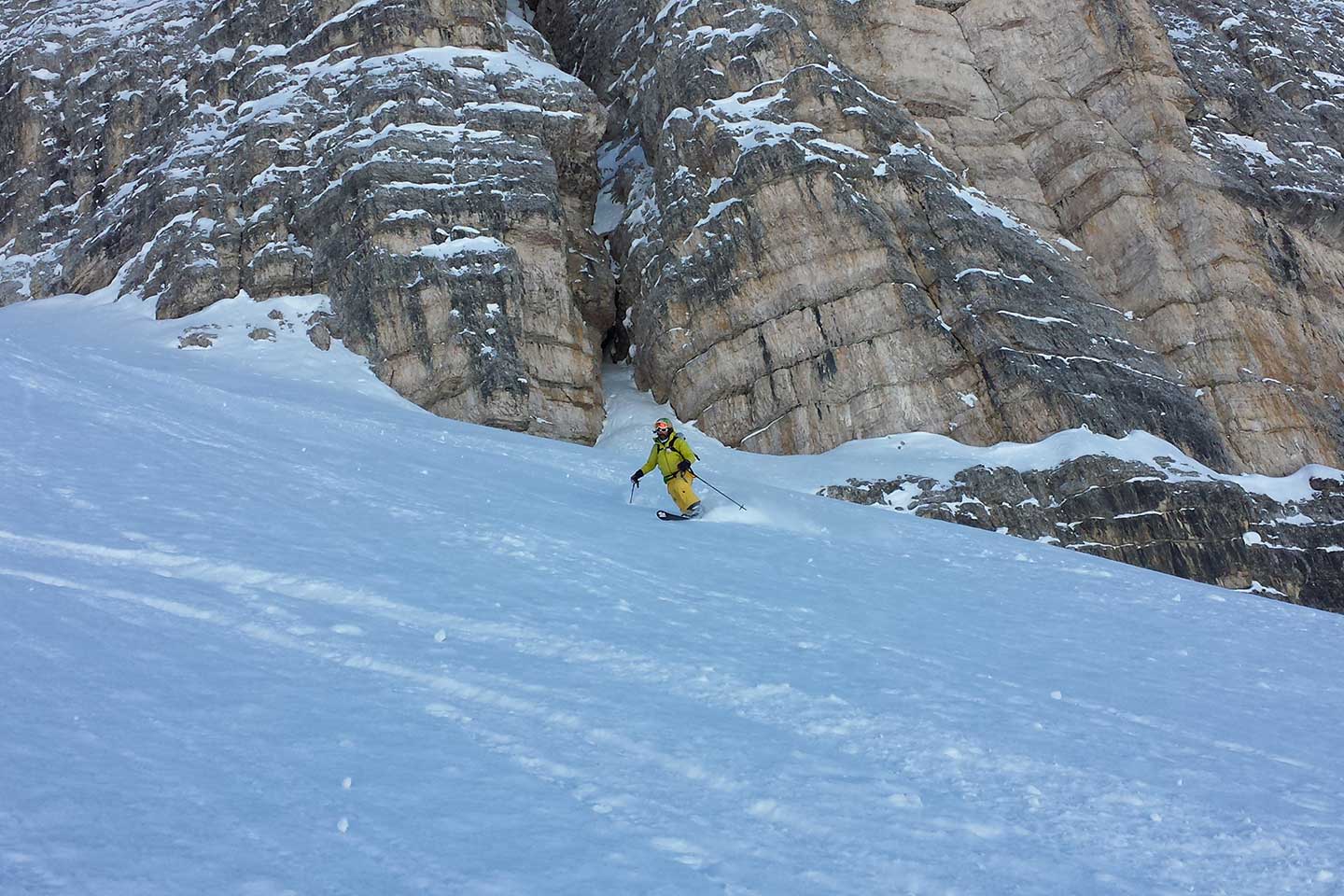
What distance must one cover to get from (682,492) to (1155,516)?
16.5m

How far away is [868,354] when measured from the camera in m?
30.6

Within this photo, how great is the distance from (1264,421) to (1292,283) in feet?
20.0

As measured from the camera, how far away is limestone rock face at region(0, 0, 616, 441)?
31609mm

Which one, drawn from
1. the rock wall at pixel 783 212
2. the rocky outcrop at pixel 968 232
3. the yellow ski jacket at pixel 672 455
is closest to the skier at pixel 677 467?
the yellow ski jacket at pixel 672 455

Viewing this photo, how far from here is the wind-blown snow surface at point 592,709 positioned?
4.24 meters

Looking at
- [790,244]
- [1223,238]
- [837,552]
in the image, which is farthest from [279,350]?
[1223,238]

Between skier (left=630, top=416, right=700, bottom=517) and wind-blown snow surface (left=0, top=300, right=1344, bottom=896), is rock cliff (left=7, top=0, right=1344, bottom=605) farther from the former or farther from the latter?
wind-blown snow surface (left=0, top=300, right=1344, bottom=896)

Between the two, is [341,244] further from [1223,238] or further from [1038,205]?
[1223,238]

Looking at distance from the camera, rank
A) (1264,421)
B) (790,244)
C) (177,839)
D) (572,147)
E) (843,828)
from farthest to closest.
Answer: (572,147), (790,244), (1264,421), (843,828), (177,839)

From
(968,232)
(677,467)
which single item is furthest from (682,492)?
(968,232)

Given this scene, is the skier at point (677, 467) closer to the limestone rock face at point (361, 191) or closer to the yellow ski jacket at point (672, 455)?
the yellow ski jacket at point (672, 455)

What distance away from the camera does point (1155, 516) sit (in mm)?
26016

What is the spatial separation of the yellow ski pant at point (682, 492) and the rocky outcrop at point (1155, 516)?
39.7ft

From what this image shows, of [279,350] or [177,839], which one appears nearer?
[177,839]
